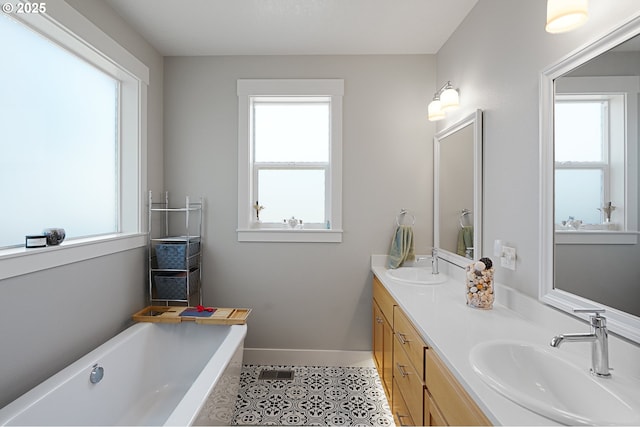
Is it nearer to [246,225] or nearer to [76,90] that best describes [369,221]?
[246,225]

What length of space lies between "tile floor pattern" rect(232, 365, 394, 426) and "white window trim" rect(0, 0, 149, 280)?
4.57 feet

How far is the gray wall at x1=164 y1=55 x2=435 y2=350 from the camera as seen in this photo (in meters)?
2.63

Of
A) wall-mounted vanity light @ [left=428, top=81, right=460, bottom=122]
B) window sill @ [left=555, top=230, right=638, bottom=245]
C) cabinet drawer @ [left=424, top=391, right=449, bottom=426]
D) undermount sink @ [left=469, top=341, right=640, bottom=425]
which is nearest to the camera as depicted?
undermount sink @ [left=469, top=341, right=640, bottom=425]

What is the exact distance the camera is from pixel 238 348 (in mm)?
1922

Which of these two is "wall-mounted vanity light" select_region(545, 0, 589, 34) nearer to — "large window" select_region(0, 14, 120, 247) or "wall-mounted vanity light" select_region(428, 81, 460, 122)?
"wall-mounted vanity light" select_region(428, 81, 460, 122)

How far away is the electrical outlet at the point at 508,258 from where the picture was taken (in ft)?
5.20

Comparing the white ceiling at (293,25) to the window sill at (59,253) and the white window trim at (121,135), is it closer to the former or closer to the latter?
the white window trim at (121,135)

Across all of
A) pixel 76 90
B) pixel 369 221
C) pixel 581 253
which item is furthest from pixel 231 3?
pixel 581 253

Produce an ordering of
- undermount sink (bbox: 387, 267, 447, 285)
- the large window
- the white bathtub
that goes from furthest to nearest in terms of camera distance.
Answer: undermount sink (bbox: 387, 267, 447, 285) → the large window → the white bathtub

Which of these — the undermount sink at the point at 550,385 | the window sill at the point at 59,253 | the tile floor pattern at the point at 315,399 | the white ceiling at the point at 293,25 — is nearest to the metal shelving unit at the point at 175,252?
the window sill at the point at 59,253

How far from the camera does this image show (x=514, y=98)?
5.21 feet

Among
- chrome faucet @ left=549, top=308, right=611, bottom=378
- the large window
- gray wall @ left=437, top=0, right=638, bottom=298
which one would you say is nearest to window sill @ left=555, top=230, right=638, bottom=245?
gray wall @ left=437, top=0, right=638, bottom=298

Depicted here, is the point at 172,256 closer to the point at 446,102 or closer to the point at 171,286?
the point at 171,286

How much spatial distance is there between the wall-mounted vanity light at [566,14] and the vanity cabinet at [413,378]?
→ 1322 millimetres
